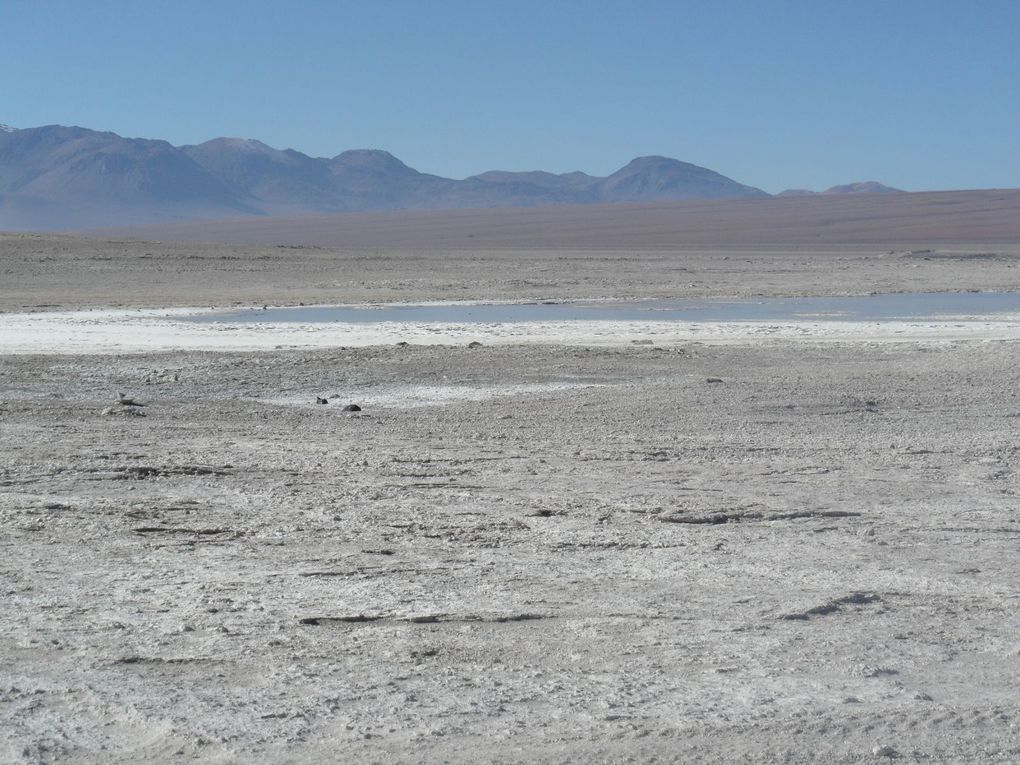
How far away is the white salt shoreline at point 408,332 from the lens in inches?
759

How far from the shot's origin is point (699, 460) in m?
9.77

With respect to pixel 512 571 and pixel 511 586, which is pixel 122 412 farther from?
pixel 511 586

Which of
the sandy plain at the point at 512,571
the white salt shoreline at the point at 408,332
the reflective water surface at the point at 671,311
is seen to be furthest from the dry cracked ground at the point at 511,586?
the reflective water surface at the point at 671,311

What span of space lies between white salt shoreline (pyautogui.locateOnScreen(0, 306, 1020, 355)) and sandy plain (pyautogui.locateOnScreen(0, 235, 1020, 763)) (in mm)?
4995

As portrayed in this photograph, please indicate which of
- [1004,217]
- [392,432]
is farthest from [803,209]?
[392,432]

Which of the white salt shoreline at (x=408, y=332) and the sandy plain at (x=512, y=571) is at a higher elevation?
→ the white salt shoreline at (x=408, y=332)

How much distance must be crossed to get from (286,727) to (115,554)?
253cm

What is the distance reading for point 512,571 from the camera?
642 centimetres

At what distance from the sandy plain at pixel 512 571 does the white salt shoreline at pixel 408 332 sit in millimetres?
4995

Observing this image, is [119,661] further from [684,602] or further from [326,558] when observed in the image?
[684,602]

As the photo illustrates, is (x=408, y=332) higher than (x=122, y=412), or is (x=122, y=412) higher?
(x=408, y=332)

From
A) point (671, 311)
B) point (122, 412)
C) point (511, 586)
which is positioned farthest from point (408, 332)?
point (511, 586)

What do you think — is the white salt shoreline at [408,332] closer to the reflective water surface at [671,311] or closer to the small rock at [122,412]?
the reflective water surface at [671,311]

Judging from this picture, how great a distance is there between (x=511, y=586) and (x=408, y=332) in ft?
51.5
